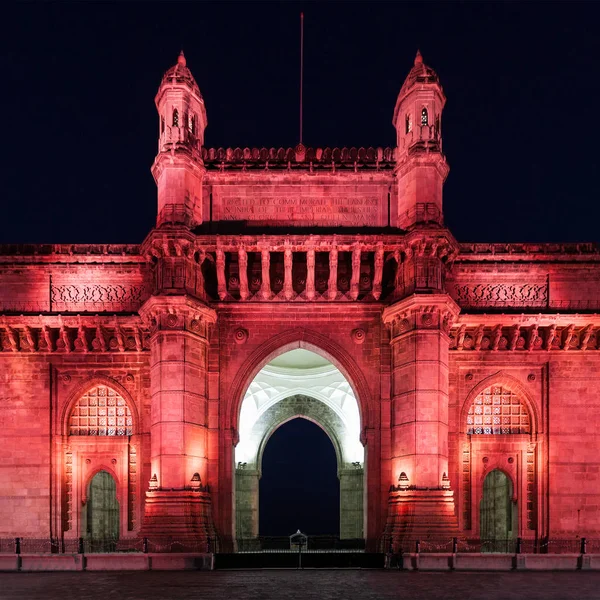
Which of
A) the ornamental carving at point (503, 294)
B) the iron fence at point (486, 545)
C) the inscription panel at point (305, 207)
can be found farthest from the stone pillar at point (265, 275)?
the iron fence at point (486, 545)

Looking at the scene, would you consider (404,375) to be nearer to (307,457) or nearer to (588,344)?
(588,344)

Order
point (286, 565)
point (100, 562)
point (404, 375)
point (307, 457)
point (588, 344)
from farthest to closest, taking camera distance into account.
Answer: point (307, 457)
point (588, 344)
point (404, 375)
point (286, 565)
point (100, 562)

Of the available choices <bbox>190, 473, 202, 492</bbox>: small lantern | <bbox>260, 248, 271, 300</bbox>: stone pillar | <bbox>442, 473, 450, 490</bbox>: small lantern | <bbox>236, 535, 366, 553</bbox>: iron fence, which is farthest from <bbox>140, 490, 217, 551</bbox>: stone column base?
<bbox>236, 535, 366, 553</bbox>: iron fence

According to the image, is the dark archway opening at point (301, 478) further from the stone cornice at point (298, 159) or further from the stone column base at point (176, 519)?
the stone column base at point (176, 519)

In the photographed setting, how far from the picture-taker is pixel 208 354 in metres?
30.8

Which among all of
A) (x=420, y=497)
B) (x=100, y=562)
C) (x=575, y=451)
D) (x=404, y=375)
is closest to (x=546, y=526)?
(x=575, y=451)

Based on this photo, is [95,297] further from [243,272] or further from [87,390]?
[243,272]

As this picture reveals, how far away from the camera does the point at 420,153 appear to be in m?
30.5

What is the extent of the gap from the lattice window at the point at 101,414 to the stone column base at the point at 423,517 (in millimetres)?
10781

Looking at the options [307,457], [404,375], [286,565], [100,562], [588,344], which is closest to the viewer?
[100,562]

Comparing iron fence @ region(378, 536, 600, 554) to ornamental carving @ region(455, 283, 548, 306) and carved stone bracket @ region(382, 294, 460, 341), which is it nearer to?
carved stone bracket @ region(382, 294, 460, 341)

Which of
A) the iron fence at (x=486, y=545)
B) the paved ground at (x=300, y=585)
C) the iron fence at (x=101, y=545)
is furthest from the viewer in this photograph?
the iron fence at (x=101, y=545)

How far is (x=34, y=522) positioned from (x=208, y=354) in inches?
353

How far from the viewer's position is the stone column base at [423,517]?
27.7 m
